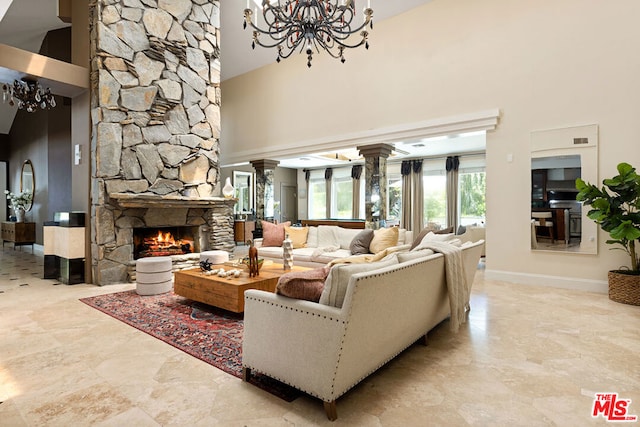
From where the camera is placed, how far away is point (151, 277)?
4348 mm

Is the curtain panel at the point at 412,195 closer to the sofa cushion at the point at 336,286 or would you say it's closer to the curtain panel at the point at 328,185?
the curtain panel at the point at 328,185

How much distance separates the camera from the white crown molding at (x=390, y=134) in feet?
17.9

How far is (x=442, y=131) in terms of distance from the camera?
19.1 feet

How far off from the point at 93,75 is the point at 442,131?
5508 millimetres

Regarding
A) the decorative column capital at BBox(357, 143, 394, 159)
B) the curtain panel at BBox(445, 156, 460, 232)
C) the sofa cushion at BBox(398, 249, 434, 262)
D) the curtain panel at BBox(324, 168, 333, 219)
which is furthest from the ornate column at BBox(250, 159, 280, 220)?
the sofa cushion at BBox(398, 249, 434, 262)

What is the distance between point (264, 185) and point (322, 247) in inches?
146

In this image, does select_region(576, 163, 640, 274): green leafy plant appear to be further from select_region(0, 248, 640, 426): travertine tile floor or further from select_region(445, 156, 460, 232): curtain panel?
select_region(445, 156, 460, 232): curtain panel

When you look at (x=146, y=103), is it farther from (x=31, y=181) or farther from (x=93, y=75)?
(x=31, y=181)

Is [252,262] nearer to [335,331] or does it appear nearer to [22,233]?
[335,331]

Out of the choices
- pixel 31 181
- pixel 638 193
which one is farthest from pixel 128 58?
pixel 638 193

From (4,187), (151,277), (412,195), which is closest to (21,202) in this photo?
(4,187)

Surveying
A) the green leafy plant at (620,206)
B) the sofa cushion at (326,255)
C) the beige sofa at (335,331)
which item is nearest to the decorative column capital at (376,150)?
the sofa cushion at (326,255)

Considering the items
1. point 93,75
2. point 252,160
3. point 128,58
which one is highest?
point 128,58

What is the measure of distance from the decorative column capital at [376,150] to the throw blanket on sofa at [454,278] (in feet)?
13.2
